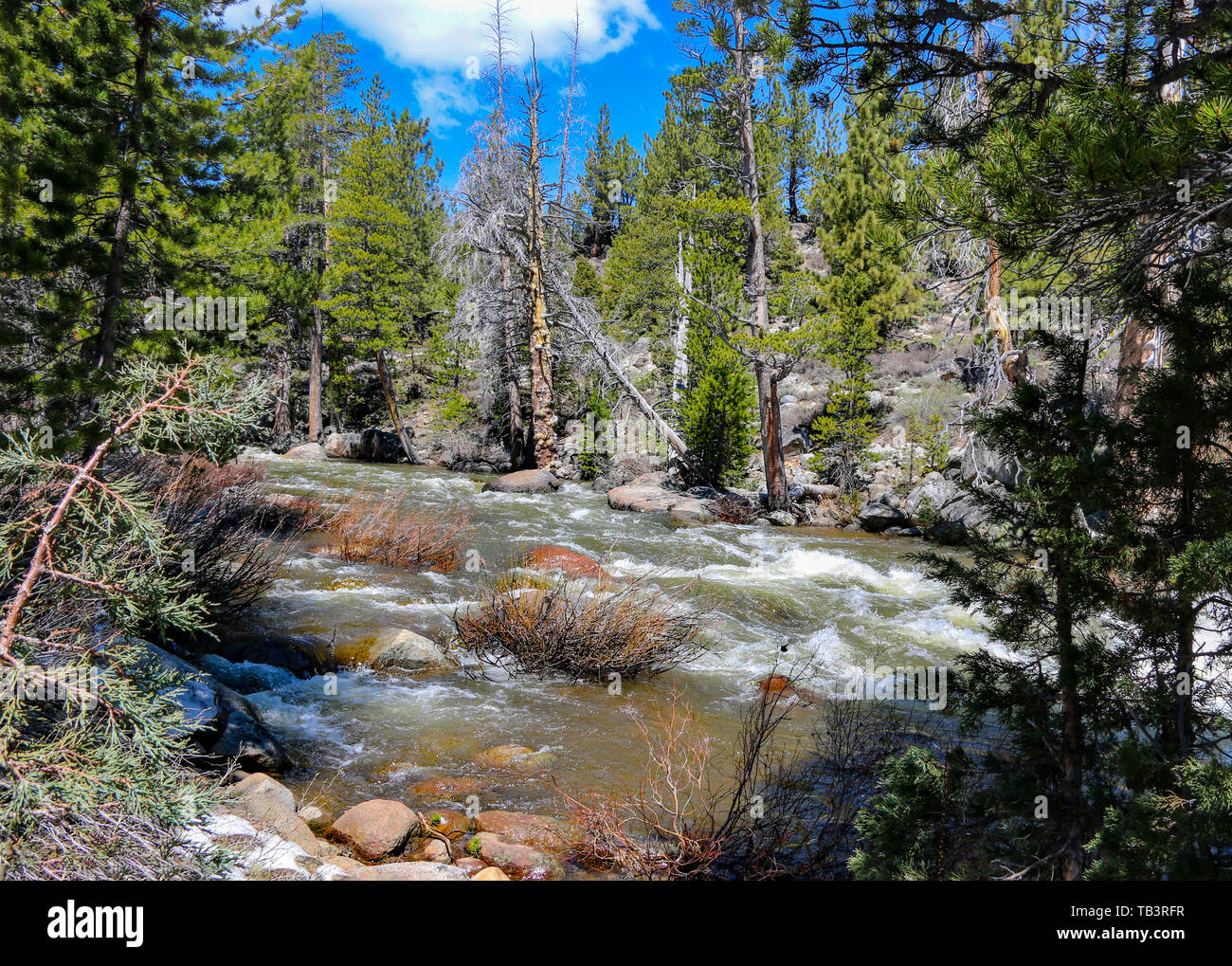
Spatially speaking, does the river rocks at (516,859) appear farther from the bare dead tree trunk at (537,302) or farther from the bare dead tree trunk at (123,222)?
the bare dead tree trunk at (537,302)

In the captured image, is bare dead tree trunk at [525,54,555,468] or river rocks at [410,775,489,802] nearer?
river rocks at [410,775,489,802]

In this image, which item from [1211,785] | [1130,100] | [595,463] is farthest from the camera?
[595,463]

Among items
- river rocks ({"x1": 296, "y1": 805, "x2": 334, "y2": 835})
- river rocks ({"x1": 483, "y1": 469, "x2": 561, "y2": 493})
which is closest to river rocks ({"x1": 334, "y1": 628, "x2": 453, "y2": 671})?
river rocks ({"x1": 296, "y1": 805, "x2": 334, "y2": 835})

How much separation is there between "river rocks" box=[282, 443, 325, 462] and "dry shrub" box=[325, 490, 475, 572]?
15509 millimetres

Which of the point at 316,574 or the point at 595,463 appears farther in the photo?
the point at 595,463

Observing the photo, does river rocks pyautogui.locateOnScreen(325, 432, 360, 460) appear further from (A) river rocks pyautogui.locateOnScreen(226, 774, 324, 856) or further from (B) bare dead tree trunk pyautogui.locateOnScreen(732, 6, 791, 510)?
(A) river rocks pyautogui.locateOnScreen(226, 774, 324, 856)

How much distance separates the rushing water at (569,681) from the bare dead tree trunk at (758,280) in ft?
6.25

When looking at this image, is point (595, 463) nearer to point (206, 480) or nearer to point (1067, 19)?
point (206, 480)

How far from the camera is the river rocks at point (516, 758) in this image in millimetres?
5207

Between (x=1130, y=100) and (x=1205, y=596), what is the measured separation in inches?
77.5

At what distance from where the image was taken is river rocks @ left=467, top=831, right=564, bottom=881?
3.85m

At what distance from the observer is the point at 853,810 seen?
4.14m

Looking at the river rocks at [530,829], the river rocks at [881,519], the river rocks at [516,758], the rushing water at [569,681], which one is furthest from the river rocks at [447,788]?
the river rocks at [881,519]
